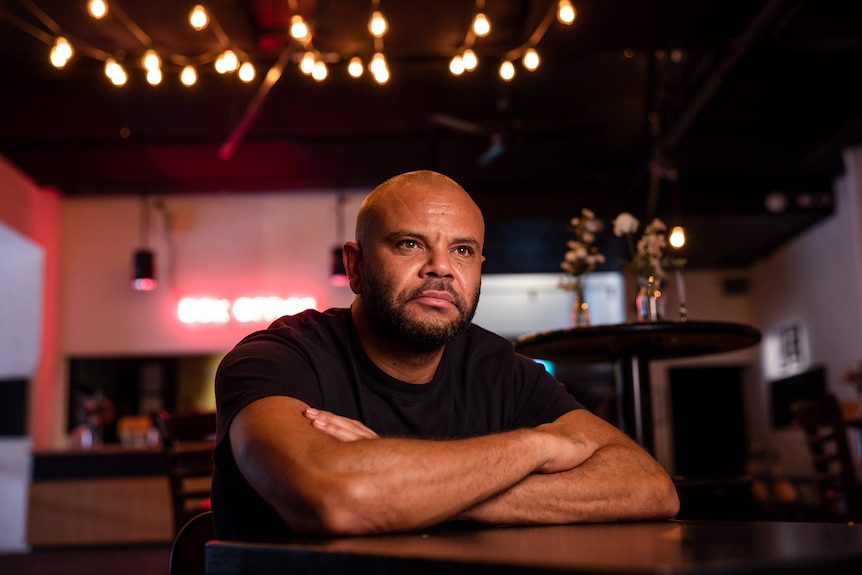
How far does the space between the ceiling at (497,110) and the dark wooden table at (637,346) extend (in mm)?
2790

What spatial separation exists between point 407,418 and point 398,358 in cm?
13

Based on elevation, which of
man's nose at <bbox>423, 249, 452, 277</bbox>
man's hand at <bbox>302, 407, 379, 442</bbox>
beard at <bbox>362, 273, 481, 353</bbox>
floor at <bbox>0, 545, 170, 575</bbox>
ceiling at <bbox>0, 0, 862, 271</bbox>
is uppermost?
ceiling at <bbox>0, 0, 862, 271</bbox>

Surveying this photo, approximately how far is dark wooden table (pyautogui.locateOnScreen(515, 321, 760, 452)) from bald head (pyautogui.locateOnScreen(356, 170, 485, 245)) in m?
1.20

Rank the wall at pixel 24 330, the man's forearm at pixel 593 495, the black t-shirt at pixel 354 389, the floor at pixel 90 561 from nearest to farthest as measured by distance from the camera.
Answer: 1. the man's forearm at pixel 593 495
2. the black t-shirt at pixel 354 389
3. the floor at pixel 90 561
4. the wall at pixel 24 330

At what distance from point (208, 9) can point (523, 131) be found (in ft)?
7.52

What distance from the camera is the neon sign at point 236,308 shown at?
9.52m

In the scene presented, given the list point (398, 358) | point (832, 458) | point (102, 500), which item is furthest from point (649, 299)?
point (102, 500)

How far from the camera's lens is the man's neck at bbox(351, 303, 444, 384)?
5.94 ft

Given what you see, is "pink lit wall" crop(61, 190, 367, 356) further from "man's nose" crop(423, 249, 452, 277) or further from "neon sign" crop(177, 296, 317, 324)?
"man's nose" crop(423, 249, 452, 277)

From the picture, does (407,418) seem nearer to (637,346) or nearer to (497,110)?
(637,346)

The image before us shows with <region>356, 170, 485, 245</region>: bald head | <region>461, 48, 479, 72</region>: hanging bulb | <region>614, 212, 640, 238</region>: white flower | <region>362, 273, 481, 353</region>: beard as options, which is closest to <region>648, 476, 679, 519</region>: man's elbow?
<region>362, 273, 481, 353</region>: beard

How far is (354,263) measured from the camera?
201 centimetres

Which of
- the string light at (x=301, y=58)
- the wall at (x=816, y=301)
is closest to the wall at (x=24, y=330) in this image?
the string light at (x=301, y=58)

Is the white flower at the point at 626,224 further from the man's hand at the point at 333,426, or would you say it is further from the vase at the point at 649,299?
the man's hand at the point at 333,426
